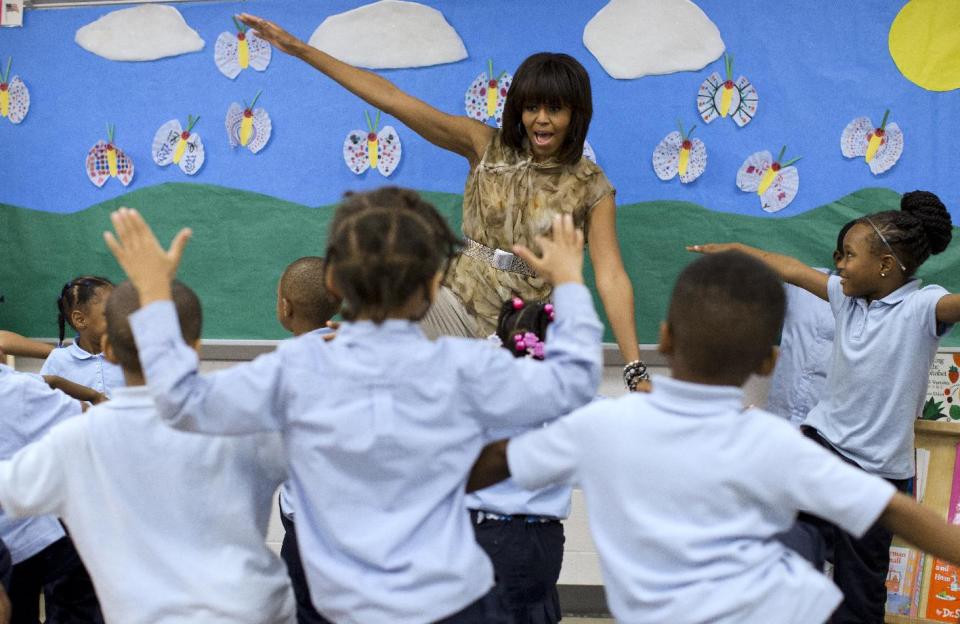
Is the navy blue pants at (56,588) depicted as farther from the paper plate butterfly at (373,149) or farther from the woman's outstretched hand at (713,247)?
the woman's outstretched hand at (713,247)

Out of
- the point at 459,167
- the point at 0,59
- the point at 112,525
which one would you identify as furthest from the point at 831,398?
the point at 0,59

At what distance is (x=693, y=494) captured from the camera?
1.58 m

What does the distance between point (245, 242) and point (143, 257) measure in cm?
199

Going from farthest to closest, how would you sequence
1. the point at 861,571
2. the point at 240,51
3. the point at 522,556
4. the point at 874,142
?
the point at 240,51
the point at 874,142
the point at 861,571
the point at 522,556

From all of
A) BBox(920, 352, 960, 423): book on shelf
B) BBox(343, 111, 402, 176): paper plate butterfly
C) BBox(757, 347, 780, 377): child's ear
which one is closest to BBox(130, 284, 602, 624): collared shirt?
BBox(757, 347, 780, 377): child's ear

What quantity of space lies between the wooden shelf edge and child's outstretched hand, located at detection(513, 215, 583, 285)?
194 cm

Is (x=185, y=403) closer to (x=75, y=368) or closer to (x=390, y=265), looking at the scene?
(x=390, y=265)

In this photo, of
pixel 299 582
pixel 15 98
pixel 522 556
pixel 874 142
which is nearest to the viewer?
pixel 522 556

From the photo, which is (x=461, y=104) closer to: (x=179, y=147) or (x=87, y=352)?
(x=179, y=147)

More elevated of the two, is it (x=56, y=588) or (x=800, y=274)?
(x=800, y=274)

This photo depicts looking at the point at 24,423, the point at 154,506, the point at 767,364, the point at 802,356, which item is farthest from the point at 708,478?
the point at 802,356

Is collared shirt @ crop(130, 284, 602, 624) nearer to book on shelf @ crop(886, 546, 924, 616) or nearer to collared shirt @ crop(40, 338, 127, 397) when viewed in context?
collared shirt @ crop(40, 338, 127, 397)

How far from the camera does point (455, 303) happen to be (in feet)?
9.24

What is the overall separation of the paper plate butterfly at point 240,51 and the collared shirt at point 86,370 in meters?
1.03
